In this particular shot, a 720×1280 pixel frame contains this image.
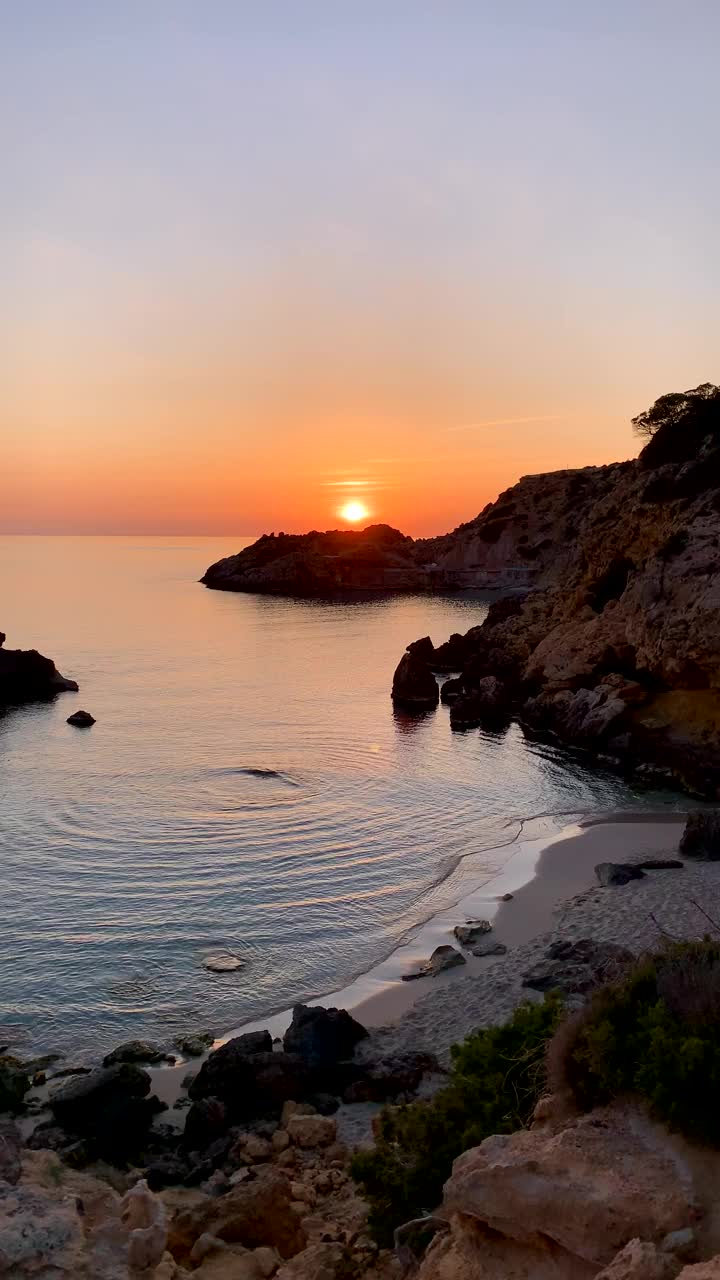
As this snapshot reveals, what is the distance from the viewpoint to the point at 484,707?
53719 mm

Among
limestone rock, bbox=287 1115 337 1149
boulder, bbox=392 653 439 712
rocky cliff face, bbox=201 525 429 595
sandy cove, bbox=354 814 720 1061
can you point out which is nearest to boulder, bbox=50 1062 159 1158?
limestone rock, bbox=287 1115 337 1149

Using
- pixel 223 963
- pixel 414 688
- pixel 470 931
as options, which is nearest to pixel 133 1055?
pixel 223 963

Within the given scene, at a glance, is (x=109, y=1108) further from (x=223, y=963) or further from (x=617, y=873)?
(x=617, y=873)

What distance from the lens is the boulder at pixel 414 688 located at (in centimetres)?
5797

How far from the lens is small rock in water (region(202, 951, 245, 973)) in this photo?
20.9 metres

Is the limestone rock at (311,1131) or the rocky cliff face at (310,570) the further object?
the rocky cliff face at (310,570)

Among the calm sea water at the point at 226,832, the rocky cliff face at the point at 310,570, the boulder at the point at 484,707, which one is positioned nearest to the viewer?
the calm sea water at the point at 226,832

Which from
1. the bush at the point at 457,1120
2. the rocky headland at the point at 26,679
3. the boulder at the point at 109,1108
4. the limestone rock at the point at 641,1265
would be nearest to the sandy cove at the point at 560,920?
the boulder at the point at 109,1108

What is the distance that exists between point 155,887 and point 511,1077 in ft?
56.1

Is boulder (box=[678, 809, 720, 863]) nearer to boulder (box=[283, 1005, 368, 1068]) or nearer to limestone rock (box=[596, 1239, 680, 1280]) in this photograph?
boulder (box=[283, 1005, 368, 1068])

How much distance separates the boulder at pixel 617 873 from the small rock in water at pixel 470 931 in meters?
4.21

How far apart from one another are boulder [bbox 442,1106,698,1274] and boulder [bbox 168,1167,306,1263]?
303 cm

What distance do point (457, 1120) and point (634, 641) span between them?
3690 centimetres

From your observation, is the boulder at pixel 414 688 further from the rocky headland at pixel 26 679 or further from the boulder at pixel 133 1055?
the boulder at pixel 133 1055
